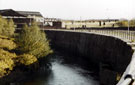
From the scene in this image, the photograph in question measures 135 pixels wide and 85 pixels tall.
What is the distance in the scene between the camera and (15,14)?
6353 cm

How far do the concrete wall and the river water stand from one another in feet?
7.38

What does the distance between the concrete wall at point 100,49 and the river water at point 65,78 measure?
2250mm

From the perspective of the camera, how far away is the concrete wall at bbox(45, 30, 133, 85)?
837 inches

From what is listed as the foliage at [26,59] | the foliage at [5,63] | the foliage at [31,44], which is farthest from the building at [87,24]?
the foliage at [5,63]

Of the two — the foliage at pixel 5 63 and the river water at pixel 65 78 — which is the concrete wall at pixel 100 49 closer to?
the river water at pixel 65 78

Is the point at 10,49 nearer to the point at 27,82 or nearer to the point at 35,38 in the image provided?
the point at 35,38

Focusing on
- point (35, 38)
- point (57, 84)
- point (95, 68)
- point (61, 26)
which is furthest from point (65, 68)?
point (61, 26)

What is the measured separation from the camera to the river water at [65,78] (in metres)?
23.4

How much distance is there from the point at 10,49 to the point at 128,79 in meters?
27.4

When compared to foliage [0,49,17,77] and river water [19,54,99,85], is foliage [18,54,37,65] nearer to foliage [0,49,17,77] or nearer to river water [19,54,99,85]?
foliage [0,49,17,77]

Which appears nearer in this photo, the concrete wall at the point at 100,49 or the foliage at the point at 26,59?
the concrete wall at the point at 100,49

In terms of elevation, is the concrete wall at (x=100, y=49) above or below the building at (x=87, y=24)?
below

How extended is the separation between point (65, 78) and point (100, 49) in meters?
10.2

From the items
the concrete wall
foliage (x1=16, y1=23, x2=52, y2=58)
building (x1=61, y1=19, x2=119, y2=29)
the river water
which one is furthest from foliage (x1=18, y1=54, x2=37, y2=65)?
building (x1=61, y1=19, x2=119, y2=29)
